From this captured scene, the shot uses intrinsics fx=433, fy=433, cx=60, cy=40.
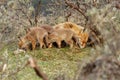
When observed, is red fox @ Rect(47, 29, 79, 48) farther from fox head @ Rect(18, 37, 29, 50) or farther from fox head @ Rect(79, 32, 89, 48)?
fox head @ Rect(18, 37, 29, 50)

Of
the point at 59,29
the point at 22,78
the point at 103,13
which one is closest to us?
the point at 103,13

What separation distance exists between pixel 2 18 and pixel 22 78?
4.79 m

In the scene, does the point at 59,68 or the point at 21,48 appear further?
the point at 21,48

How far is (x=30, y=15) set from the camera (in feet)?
53.8

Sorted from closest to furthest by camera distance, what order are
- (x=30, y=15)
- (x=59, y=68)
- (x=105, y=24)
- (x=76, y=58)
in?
(x=105, y=24) → (x=59, y=68) → (x=76, y=58) → (x=30, y=15)

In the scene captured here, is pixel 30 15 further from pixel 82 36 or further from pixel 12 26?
pixel 82 36

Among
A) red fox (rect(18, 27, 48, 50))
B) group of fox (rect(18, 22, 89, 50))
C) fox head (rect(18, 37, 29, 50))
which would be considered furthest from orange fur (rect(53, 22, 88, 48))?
fox head (rect(18, 37, 29, 50))

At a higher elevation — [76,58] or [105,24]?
[105,24]

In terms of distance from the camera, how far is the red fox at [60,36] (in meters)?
13.5

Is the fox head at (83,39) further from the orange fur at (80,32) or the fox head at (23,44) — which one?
the fox head at (23,44)

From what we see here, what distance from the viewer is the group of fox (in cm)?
1365

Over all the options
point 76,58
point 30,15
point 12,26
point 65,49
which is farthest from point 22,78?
point 30,15

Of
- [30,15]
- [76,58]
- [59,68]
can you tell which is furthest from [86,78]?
[30,15]

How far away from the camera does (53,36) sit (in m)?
13.7
